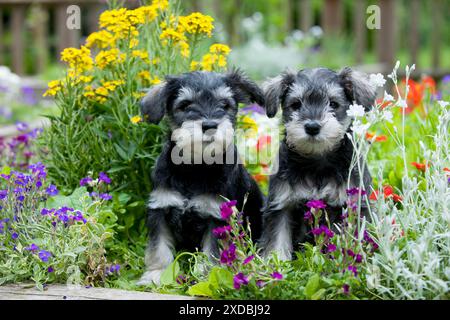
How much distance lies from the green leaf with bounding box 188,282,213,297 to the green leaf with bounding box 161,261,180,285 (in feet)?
1.26

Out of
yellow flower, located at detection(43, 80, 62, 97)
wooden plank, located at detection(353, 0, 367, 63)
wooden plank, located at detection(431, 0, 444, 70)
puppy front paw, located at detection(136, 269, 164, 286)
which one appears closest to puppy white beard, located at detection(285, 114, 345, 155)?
puppy front paw, located at detection(136, 269, 164, 286)

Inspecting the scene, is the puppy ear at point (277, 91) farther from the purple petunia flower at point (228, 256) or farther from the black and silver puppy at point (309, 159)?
the purple petunia flower at point (228, 256)

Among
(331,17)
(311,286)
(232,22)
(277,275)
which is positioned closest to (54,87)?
(277,275)

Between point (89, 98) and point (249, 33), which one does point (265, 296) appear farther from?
point (249, 33)

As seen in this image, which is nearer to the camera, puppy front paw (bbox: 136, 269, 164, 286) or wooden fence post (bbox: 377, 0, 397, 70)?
puppy front paw (bbox: 136, 269, 164, 286)

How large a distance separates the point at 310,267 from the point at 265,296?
1.09 ft

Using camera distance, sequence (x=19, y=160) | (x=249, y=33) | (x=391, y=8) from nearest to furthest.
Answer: (x=19, y=160), (x=391, y=8), (x=249, y=33)

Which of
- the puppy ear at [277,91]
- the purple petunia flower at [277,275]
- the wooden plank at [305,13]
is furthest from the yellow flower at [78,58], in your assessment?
the wooden plank at [305,13]

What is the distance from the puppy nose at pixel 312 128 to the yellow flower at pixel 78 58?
1797 millimetres

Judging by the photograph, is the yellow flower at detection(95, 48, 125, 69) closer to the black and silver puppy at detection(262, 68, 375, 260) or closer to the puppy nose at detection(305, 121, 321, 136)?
the black and silver puppy at detection(262, 68, 375, 260)

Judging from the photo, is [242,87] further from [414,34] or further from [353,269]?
[414,34]

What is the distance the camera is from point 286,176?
4.04 m

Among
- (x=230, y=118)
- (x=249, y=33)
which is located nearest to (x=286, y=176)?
(x=230, y=118)

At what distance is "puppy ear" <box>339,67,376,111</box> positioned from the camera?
4.05 metres
